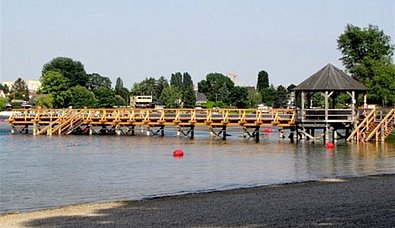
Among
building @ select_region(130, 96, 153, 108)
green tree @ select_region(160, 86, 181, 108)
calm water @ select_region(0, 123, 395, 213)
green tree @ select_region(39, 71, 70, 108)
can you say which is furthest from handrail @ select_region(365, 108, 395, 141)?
building @ select_region(130, 96, 153, 108)

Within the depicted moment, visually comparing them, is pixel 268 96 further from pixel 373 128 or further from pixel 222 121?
pixel 373 128

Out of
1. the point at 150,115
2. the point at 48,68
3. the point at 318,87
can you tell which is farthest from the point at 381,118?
the point at 48,68

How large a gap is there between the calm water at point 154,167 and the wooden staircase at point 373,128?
161 centimetres

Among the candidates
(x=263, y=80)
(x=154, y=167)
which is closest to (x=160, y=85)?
(x=263, y=80)

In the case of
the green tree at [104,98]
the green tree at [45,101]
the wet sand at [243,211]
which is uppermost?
the green tree at [104,98]

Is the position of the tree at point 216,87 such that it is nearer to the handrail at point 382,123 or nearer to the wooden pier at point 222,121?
the wooden pier at point 222,121

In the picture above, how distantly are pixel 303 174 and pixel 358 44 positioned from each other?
49675 mm

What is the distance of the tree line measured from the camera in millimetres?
71938

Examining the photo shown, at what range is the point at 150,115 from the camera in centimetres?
5859

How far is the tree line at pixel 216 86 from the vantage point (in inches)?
2832

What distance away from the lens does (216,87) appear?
172m

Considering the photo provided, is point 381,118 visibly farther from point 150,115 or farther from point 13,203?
point 13,203

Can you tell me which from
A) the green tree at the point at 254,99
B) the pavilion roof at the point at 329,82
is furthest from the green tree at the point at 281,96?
the pavilion roof at the point at 329,82

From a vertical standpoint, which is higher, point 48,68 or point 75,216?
point 48,68
